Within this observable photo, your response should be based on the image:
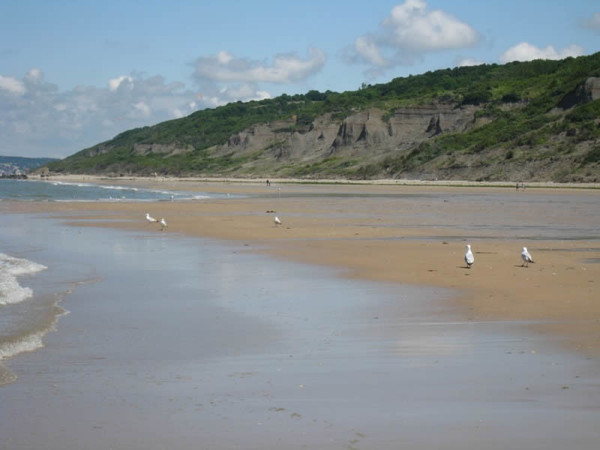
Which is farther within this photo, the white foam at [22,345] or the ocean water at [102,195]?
the ocean water at [102,195]

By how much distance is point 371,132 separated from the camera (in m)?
133

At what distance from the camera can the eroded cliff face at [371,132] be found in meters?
123

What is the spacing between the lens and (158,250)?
2166cm

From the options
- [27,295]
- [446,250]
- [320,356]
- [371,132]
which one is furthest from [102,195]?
[371,132]

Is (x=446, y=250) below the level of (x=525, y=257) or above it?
below

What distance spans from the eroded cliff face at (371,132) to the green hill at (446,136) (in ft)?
0.66

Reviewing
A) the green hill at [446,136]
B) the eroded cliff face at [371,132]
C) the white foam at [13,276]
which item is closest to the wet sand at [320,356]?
the white foam at [13,276]

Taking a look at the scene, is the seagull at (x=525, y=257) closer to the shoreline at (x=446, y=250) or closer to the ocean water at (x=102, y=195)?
Answer: the shoreline at (x=446, y=250)

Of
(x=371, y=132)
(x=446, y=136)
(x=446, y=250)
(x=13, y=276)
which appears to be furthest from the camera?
(x=371, y=132)

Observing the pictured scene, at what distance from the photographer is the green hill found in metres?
83.3

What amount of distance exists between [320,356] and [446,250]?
12235 millimetres

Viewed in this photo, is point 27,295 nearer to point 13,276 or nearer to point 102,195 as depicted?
point 13,276

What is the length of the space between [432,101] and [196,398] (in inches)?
5265

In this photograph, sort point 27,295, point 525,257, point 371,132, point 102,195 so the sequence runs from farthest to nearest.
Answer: point 371,132
point 102,195
point 525,257
point 27,295
